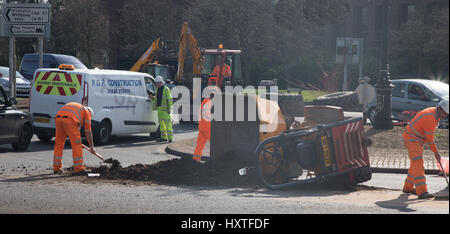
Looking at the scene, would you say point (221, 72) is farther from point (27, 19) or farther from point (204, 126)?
point (204, 126)

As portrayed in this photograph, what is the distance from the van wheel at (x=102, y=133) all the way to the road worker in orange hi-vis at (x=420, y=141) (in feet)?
28.3

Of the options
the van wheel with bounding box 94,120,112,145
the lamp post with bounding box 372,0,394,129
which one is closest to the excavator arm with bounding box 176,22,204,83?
the van wheel with bounding box 94,120,112,145

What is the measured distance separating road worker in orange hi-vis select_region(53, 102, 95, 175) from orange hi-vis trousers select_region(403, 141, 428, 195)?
17.8 feet

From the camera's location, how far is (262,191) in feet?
32.9

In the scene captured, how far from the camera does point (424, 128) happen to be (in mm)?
9523

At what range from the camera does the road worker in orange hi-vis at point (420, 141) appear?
935cm

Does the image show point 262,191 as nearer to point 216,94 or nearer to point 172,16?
point 216,94

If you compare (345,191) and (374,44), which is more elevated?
(374,44)

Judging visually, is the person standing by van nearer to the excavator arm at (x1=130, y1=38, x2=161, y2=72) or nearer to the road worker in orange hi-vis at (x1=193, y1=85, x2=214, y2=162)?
the road worker in orange hi-vis at (x1=193, y1=85, x2=214, y2=162)

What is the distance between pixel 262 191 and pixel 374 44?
23303 mm

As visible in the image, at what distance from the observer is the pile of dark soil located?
35.0 ft

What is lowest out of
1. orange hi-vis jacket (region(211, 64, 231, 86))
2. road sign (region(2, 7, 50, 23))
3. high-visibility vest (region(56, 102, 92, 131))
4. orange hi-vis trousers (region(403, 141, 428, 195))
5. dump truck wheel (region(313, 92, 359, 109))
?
orange hi-vis trousers (region(403, 141, 428, 195))

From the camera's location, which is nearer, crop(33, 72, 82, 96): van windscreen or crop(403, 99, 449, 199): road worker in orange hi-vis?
crop(403, 99, 449, 199): road worker in orange hi-vis
